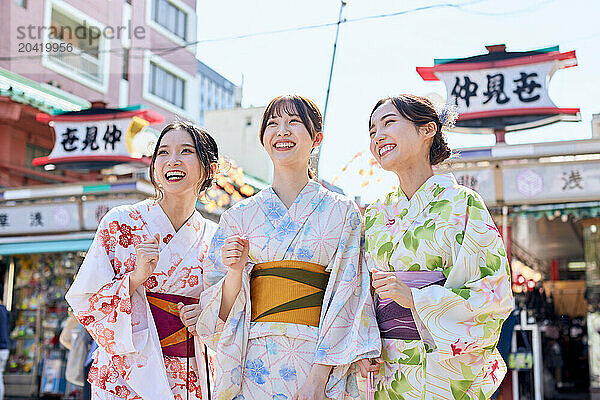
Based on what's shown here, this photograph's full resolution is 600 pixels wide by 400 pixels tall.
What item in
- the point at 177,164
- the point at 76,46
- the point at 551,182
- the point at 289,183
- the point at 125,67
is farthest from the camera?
the point at 125,67

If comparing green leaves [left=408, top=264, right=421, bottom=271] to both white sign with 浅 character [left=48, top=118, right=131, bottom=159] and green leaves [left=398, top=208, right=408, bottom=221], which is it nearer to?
green leaves [left=398, top=208, right=408, bottom=221]

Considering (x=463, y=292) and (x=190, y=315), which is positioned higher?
(x=463, y=292)

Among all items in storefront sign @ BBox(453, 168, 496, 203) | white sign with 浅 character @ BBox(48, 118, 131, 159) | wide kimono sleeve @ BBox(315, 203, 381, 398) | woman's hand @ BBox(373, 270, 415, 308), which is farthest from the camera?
white sign with 浅 character @ BBox(48, 118, 131, 159)

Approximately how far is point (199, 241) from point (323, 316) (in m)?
0.89

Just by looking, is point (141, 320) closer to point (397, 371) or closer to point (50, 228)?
point (397, 371)

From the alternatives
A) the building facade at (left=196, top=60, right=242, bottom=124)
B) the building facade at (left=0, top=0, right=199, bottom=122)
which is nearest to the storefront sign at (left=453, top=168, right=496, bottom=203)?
the building facade at (left=0, top=0, right=199, bottom=122)

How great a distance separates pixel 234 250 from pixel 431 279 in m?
0.78

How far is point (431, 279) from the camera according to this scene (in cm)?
A: 253

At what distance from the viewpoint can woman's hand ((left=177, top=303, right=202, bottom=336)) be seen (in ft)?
9.46

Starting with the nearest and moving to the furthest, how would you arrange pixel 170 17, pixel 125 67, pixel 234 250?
pixel 234 250 → pixel 125 67 → pixel 170 17

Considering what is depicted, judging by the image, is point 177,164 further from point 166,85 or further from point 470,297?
point 166,85

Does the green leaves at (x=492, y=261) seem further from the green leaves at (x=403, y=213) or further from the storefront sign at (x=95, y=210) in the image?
the storefront sign at (x=95, y=210)

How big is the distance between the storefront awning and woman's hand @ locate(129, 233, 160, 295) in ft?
26.2

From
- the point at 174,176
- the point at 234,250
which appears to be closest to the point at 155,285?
the point at 174,176
